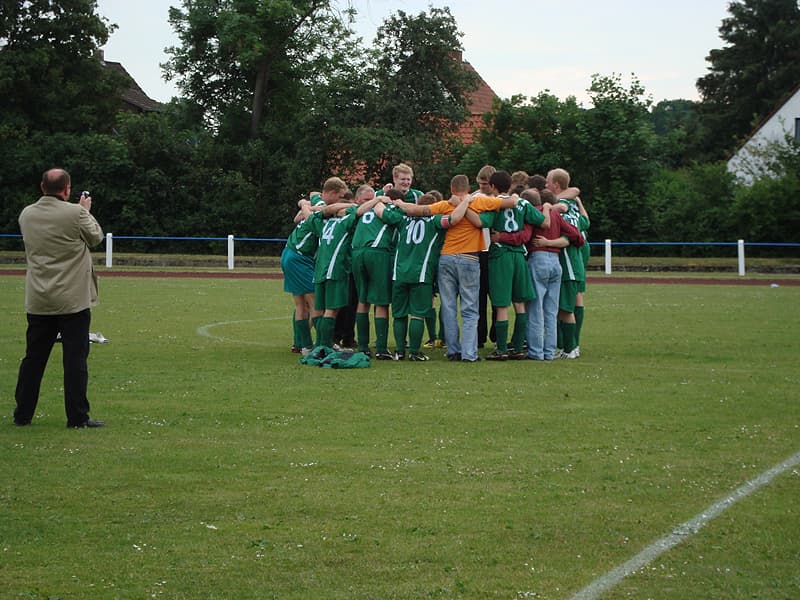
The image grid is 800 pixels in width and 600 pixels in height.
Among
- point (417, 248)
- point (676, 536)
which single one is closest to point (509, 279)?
point (417, 248)

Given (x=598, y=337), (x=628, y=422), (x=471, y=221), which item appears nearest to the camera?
(x=628, y=422)

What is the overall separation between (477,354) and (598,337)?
3.50 m

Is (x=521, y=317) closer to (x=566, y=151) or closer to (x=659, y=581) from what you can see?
(x=659, y=581)

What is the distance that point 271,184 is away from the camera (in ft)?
159

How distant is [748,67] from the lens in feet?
244

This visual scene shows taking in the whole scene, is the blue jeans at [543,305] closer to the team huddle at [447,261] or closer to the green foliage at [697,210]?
the team huddle at [447,261]

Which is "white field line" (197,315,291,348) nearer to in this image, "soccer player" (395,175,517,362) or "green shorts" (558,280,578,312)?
"soccer player" (395,175,517,362)

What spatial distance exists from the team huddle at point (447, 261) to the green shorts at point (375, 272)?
12 millimetres

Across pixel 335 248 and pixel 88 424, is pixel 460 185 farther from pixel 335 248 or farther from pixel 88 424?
pixel 88 424

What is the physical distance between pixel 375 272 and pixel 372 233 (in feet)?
1.46

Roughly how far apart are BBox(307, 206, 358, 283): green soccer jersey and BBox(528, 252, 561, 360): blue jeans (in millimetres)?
2172

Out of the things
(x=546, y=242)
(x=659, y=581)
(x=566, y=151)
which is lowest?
(x=659, y=581)

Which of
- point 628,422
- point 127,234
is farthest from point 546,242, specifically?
point 127,234

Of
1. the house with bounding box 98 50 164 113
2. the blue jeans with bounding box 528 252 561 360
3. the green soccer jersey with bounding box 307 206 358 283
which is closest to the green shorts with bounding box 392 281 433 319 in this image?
the green soccer jersey with bounding box 307 206 358 283
